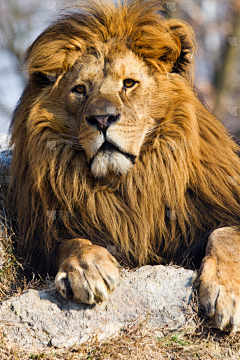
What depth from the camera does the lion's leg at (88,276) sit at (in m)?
2.38

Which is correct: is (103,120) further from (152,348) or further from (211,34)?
(211,34)

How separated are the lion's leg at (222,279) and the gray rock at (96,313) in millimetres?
147

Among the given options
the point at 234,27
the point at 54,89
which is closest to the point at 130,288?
the point at 54,89

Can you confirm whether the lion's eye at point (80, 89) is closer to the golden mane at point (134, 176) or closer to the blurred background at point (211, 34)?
the golden mane at point (134, 176)

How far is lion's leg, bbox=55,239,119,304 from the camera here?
7.80 feet

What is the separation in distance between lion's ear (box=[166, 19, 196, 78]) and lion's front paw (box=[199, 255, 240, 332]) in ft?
4.86

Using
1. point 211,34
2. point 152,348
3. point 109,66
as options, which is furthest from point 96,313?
point 211,34

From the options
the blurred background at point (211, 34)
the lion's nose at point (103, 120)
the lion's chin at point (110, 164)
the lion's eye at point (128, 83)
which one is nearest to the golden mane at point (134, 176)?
the lion's chin at point (110, 164)

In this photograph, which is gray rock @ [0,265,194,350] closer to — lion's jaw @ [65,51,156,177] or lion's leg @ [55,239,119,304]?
lion's leg @ [55,239,119,304]

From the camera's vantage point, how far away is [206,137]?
3.14 metres

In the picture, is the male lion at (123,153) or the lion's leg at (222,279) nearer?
the lion's leg at (222,279)

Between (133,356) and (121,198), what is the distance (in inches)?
43.4

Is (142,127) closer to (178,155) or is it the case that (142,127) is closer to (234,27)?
(178,155)

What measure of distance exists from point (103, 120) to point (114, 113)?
0.29ft
